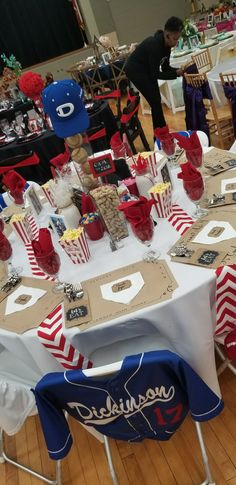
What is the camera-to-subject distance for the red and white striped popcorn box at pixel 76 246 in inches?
57.2

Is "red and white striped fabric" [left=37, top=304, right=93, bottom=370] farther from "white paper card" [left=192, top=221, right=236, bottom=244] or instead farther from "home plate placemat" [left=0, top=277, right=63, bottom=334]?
"white paper card" [left=192, top=221, right=236, bottom=244]

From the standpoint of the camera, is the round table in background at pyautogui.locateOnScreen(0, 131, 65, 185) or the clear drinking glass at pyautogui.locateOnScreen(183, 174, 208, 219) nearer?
the clear drinking glass at pyautogui.locateOnScreen(183, 174, 208, 219)

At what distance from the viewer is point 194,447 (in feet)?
5.14

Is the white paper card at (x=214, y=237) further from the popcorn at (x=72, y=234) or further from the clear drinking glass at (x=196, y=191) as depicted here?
the popcorn at (x=72, y=234)

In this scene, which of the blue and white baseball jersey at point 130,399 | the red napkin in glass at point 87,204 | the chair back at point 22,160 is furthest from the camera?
the chair back at point 22,160

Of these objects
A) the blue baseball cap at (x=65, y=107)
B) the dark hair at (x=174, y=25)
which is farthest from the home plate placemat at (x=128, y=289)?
the dark hair at (x=174, y=25)

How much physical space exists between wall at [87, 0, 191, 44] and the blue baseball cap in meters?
8.68

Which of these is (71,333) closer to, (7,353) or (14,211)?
(7,353)

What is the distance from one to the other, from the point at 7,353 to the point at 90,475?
0.64 metres

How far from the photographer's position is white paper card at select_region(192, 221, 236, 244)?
1348 millimetres

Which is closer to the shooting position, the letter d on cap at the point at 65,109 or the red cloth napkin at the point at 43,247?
the red cloth napkin at the point at 43,247

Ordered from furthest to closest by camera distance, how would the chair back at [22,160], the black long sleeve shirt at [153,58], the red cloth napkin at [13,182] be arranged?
the black long sleeve shirt at [153,58] < the chair back at [22,160] < the red cloth napkin at [13,182]

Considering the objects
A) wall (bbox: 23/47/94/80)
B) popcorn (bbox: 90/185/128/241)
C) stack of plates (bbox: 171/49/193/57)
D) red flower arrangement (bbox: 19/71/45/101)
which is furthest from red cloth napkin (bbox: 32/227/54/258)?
wall (bbox: 23/47/94/80)

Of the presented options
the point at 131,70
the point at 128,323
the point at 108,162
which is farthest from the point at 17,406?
the point at 131,70
